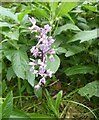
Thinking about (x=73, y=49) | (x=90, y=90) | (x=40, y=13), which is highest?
(x=40, y=13)

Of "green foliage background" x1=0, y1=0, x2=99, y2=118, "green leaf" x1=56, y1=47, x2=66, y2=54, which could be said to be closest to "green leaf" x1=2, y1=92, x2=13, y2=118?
"green foliage background" x1=0, y1=0, x2=99, y2=118

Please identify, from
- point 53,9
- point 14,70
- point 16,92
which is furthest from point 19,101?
point 53,9

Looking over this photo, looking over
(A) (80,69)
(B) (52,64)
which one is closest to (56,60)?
(B) (52,64)

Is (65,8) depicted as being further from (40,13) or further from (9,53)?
(9,53)

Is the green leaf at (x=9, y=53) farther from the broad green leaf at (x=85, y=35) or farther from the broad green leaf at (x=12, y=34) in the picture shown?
the broad green leaf at (x=85, y=35)

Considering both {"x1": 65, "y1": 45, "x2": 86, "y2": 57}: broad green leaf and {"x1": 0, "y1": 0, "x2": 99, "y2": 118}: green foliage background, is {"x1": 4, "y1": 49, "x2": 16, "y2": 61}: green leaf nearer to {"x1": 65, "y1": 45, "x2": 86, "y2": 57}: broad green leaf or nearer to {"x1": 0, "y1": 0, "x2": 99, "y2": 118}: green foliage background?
{"x1": 0, "y1": 0, "x2": 99, "y2": 118}: green foliage background

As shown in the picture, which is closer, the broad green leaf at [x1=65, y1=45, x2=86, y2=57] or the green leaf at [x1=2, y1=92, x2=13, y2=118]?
the green leaf at [x1=2, y1=92, x2=13, y2=118]

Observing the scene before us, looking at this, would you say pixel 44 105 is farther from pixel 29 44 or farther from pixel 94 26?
pixel 94 26

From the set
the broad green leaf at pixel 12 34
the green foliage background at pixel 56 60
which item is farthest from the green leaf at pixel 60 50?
the broad green leaf at pixel 12 34

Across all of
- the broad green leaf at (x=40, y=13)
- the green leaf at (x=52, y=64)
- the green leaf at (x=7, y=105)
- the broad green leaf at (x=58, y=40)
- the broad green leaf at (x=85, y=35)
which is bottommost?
the green leaf at (x=7, y=105)
